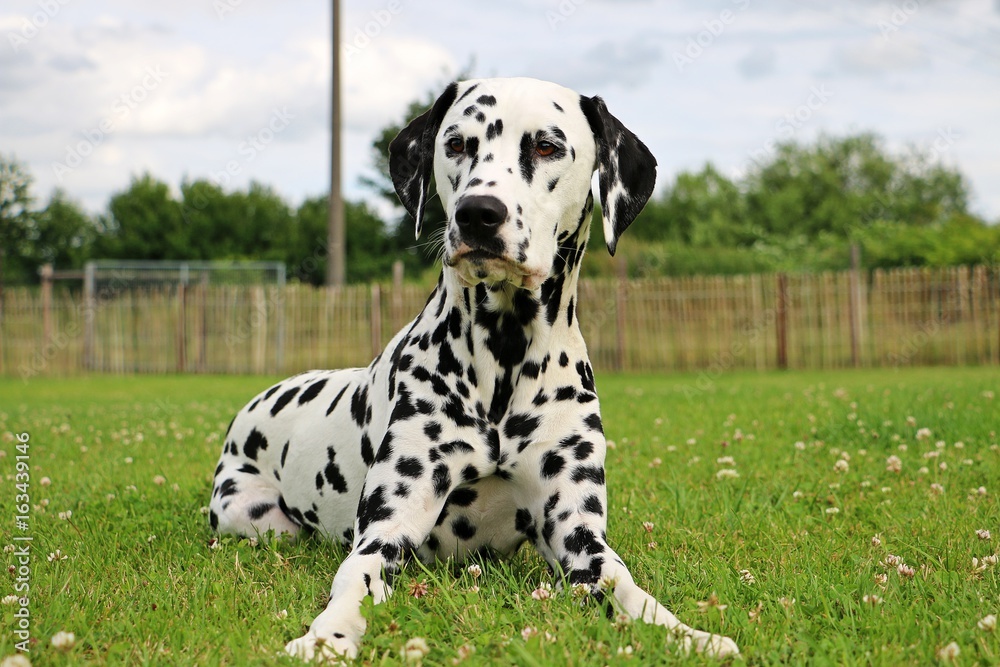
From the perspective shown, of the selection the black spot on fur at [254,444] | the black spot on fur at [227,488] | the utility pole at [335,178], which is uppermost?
the utility pole at [335,178]

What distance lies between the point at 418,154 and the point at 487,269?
843 mm

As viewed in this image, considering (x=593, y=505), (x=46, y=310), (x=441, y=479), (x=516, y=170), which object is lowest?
(x=593, y=505)

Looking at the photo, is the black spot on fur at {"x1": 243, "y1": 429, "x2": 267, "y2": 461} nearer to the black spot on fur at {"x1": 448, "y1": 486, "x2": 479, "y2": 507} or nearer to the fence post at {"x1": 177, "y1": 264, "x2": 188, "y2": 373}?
the black spot on fur at {"x1": 448, "y1": 486, "x2": 479, "y2": 507}

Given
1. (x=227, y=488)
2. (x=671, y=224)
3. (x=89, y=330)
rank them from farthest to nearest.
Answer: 1. (x=671, y=224)
2. (x=89, y=330)
3. (x=227, y=488)

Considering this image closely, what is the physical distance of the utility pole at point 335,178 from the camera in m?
21.5

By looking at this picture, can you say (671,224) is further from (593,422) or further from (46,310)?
(593,422)

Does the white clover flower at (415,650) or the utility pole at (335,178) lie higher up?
the utility pole at (335,178)

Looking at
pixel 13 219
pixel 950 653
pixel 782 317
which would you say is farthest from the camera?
pixel 13 219

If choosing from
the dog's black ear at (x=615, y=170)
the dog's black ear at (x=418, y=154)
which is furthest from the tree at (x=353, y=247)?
the dog's black ear at (x=615, y=170)

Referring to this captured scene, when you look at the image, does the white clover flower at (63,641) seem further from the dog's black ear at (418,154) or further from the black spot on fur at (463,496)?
the dog's black ear at (418,154)

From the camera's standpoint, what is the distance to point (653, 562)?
3.70 metres

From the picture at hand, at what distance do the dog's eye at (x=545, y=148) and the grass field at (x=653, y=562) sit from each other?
5.32ft

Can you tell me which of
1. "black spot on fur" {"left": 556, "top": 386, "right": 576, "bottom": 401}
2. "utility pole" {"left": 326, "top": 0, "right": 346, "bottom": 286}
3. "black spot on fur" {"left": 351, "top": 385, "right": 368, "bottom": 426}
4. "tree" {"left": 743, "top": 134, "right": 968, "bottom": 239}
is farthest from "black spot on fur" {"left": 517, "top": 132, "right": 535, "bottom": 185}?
"tree" {"left": 743, "top": 134, "right": 968, "bottom": 239}

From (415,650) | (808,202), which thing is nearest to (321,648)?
(415,650)
